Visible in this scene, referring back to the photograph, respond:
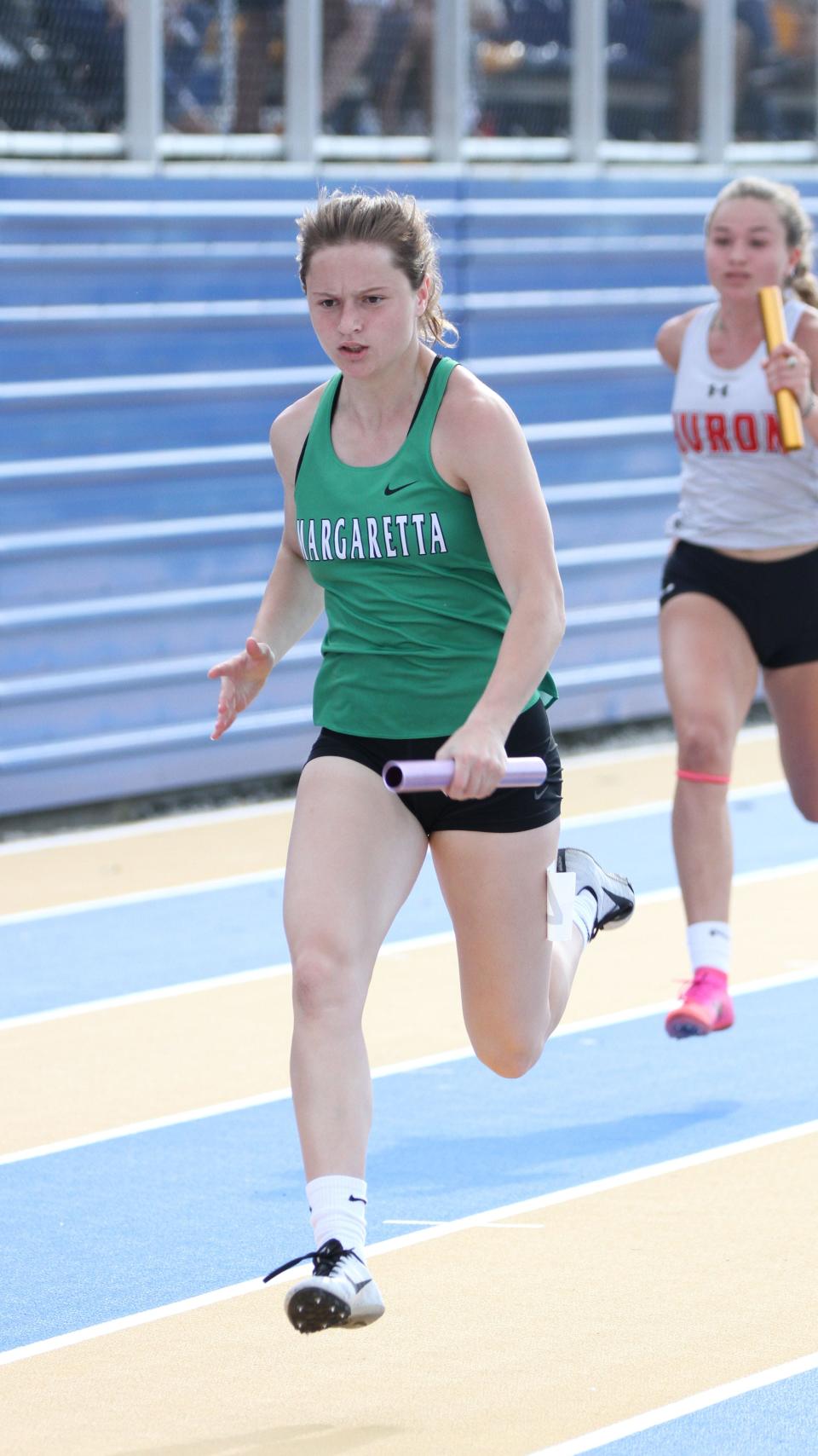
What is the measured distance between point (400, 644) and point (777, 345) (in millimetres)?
2378

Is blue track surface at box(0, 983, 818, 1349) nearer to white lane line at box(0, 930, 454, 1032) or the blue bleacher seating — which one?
white lane line at box(0, 930, 454, 1032)

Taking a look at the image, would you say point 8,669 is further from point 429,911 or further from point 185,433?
point 429,911

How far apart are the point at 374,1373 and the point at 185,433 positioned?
6.82m

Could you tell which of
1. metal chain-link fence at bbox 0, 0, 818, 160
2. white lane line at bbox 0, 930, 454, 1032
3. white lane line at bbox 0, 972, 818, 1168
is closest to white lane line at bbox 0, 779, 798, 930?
white lane line at bbox 0, 930, 454, 1032

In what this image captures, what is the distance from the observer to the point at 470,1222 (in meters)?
5.38

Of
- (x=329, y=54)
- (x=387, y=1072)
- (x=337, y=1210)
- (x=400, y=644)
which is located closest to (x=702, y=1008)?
(x=387, y=1072)

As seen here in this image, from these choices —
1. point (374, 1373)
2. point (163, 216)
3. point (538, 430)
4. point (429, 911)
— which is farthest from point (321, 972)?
point (538, 430)

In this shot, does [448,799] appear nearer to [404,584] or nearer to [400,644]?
[400,644]

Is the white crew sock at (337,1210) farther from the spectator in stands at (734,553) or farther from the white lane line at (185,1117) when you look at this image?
the spectator in stands at (734,553)

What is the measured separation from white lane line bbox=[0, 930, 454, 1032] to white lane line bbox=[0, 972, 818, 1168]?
2.58 ft

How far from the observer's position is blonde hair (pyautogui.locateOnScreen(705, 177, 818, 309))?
689cm

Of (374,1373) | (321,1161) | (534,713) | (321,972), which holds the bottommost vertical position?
(374,1373)

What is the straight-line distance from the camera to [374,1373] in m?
4.49

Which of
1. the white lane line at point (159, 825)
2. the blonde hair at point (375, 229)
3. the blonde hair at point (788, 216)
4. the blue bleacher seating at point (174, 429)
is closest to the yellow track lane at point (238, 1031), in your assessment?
the white lane line at point (159, 825)
